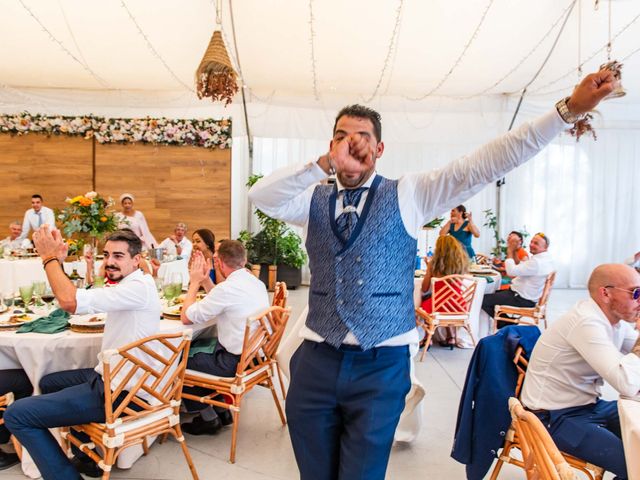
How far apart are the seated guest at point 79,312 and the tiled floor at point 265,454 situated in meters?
0.38

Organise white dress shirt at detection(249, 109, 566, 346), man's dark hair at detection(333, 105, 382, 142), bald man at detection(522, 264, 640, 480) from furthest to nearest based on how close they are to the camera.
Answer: bald man at detection(522, 264, 640, 480)
man's dark hair at detection(333, 105, 382, 142)
white dress shirt at detection(249, 109, 566, 346)

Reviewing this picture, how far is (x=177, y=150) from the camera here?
29.4 feet

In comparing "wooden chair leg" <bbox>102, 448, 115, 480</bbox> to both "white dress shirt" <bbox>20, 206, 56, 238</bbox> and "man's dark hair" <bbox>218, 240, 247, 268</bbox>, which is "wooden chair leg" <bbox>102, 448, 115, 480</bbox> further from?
"white dress shirt" <bbox>20, 206, 56, 238</bbox>

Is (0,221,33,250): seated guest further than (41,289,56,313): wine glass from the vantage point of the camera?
Yes

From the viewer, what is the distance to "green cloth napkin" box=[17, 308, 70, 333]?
2.66m

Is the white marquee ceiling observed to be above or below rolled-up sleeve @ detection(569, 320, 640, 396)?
above

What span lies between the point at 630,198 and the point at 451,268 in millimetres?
7012

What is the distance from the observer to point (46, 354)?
8.46ft

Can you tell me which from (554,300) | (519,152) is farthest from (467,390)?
(554,300)

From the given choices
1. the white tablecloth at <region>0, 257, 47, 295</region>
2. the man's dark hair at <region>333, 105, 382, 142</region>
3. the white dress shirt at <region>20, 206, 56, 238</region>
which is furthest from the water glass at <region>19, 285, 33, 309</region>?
the white dress shirt at <region>20, 206, 56, 238</region>

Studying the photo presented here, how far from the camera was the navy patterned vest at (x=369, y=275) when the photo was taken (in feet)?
4.44

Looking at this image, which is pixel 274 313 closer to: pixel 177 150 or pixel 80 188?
pixel 177 150

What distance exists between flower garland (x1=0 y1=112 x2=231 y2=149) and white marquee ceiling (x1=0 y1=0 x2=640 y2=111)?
1.30ft

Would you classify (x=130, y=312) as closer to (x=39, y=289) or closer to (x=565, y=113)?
(x=39, y=289)
